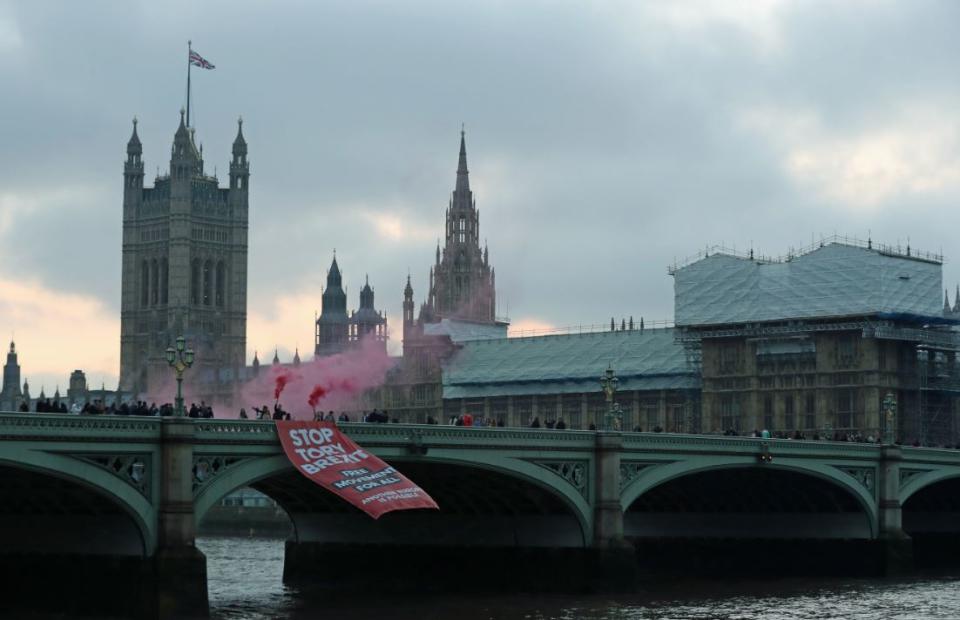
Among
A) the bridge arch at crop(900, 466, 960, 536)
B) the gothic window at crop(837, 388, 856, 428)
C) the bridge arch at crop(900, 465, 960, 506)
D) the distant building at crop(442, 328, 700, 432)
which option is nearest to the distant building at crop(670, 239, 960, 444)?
the gothic window at crop(837, 388, 856, 428)

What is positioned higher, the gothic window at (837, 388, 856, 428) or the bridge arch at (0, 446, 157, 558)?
the gothic window at (837, 388, 856, 428)

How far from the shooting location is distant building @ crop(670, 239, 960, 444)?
13988 cm

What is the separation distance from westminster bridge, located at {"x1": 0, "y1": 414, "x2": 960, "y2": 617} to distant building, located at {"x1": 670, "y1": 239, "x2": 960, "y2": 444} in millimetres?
36019

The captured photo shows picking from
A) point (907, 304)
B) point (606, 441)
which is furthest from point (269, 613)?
point (907, 304)

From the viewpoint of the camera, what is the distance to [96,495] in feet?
197

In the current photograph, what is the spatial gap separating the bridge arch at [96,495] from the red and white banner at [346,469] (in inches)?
226

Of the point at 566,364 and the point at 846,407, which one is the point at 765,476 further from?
the point at 566,364

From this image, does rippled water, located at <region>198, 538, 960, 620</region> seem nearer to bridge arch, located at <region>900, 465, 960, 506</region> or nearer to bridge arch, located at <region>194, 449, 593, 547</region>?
bridge arch, located at <region>194, 449, 593, 547</region>

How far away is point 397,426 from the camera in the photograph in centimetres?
6538

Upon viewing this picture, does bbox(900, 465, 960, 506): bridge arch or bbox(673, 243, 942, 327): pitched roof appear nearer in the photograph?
bbox(900, 465, 960, 506): bridge arch

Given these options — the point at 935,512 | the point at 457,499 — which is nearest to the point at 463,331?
the point at 935,512

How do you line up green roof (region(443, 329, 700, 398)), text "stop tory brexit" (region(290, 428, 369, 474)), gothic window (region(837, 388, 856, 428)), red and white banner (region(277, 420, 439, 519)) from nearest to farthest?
red and white banner (region(277, 420, 439, 519)), text "stop tory brexit" (region(290, 428, 369, 474)), gothic window (region(837, 388, 856, 428)), green roof (region(443, 329, 700, 398))

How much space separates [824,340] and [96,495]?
91.7 meters

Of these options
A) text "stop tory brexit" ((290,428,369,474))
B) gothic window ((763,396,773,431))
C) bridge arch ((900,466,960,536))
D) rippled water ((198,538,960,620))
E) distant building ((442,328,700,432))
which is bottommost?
rippled water ((198,538,960,620))
